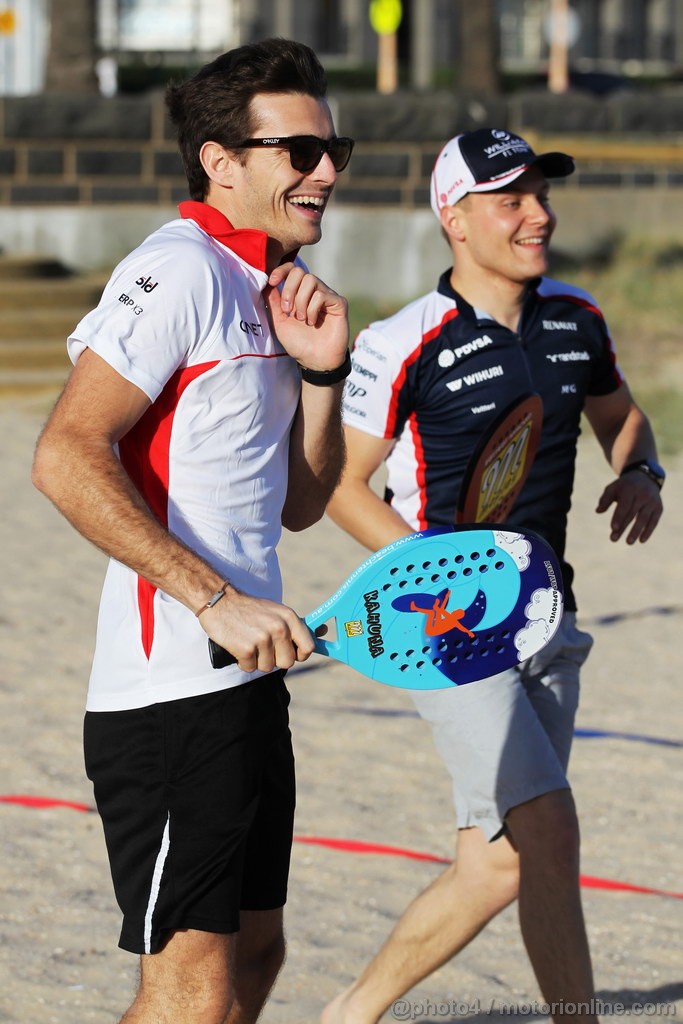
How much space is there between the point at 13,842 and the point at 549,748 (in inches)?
78.8

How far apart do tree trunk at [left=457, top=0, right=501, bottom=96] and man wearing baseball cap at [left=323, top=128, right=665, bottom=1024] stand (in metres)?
15.7

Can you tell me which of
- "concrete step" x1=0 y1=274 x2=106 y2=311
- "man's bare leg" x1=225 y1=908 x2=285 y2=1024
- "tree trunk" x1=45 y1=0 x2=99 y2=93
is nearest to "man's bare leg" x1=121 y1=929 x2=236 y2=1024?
"man's bare leg" x1=225 y1=908 x2=285 y2=1024

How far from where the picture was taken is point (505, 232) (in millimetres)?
3750

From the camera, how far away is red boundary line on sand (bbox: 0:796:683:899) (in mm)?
4500

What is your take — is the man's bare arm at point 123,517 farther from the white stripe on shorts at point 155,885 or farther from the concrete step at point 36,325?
the concrete step at point 36,325

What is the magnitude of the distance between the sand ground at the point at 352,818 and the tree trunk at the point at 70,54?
27.4 ft

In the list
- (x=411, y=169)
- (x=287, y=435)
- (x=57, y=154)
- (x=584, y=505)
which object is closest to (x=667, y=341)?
(x=411, y=169)

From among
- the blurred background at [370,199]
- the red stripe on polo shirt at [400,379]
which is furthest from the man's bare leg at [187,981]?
the blurred background at [370,199]

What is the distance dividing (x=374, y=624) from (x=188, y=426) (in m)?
0.48

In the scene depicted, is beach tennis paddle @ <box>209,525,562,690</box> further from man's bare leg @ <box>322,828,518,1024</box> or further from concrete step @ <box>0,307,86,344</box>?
concrete step @ <box>0,307,86,344</box>

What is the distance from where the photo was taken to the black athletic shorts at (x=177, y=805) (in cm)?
253

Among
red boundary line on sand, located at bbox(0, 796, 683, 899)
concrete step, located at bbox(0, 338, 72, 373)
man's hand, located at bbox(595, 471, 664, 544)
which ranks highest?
man's hand, located at bbox(595, 471, 664, 544)

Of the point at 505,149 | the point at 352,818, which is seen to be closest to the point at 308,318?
the point at 505,149

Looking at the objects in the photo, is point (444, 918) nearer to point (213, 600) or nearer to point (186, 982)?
point (186, 982)
